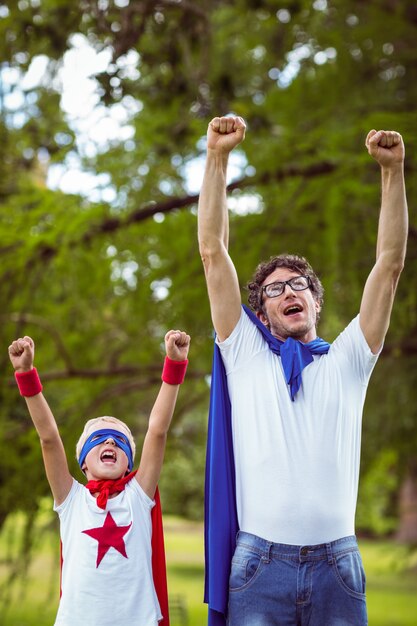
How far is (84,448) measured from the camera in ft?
8.84

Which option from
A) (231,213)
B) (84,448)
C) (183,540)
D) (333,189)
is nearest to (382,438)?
(231,213)

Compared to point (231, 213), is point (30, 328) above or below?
below

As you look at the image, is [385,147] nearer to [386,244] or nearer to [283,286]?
[386,244]

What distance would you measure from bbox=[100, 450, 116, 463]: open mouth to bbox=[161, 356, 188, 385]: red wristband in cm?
25

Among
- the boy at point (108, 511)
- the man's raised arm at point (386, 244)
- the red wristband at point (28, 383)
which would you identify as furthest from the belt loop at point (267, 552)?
the red wristband at point (28, 383)

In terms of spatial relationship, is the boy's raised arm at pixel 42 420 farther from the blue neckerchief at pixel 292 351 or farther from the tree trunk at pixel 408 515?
the tree trunk at pixel 408 515

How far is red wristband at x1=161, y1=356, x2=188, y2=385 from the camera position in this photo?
2.62m

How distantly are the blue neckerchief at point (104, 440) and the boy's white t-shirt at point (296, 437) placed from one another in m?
0.35

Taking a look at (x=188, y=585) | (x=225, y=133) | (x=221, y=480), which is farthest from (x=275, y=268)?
(x=188, y=585)

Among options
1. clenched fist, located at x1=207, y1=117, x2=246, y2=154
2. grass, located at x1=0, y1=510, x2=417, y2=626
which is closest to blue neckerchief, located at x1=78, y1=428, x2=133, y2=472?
clenched fist, located at x1=207, y1=117, x2=246, y2=154

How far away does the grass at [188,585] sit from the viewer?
696 centimetres

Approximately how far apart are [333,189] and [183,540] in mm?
21587

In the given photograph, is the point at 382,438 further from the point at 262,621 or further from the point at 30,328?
the point at 262,621

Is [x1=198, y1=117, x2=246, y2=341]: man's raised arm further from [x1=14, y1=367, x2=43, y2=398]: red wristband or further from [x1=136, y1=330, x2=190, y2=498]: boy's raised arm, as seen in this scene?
[x1=14, y1=367, x2=43, y2=398]: red wristband
